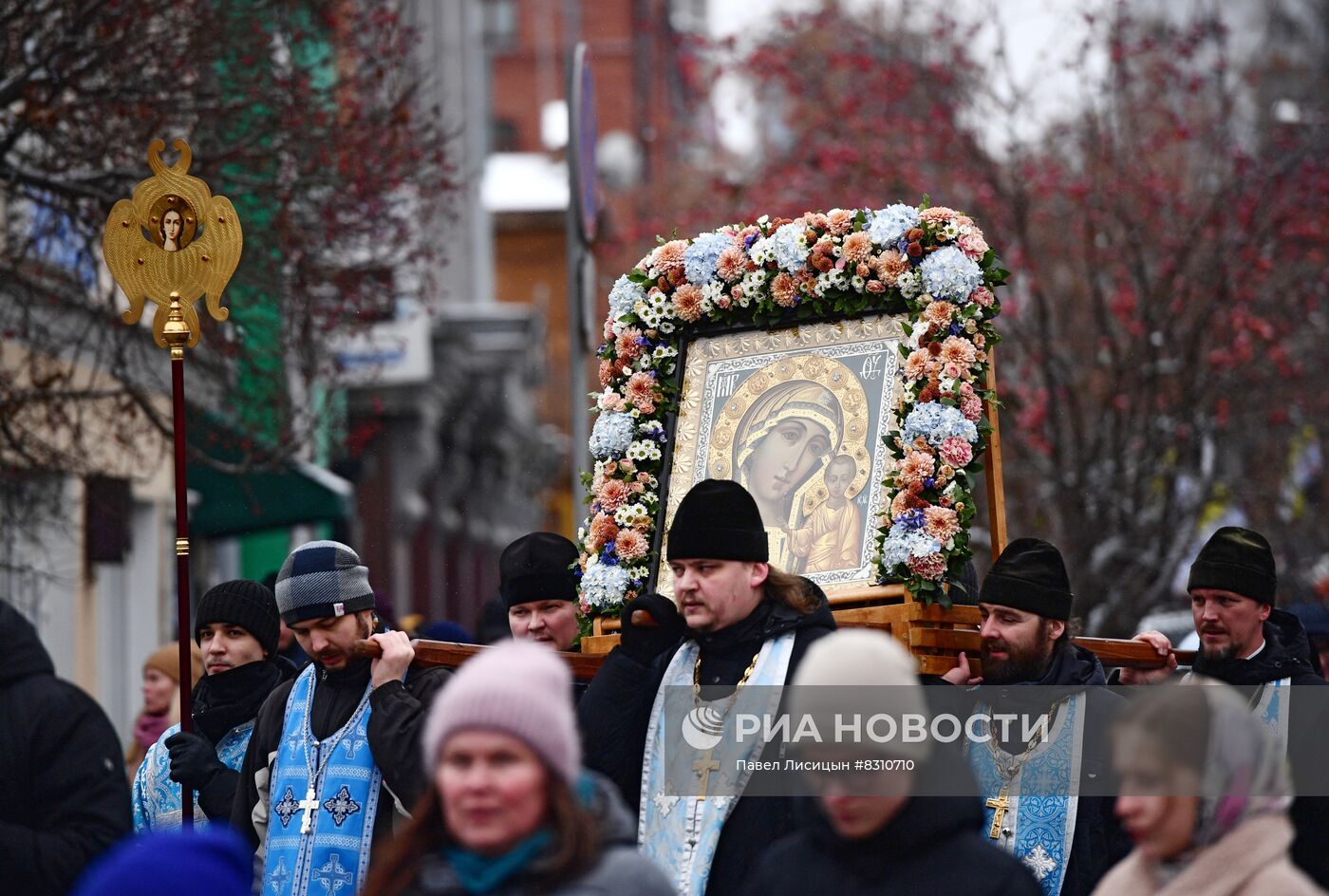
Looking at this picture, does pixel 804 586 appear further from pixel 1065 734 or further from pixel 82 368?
pixel 82 368

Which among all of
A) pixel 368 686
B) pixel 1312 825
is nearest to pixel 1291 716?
pixel 1312 825

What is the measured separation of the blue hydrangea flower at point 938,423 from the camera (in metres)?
7.75

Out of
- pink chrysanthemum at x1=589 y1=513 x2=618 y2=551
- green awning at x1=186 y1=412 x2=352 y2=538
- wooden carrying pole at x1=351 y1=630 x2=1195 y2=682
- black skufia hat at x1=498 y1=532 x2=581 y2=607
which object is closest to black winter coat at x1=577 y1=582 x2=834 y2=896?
→ wooden carrying pole at x1=351 y1=630 x2=1195 y2=682

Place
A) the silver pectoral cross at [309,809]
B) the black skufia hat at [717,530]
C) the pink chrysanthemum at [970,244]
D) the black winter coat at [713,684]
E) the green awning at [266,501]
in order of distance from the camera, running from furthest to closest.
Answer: the green awning at [266,501], the pink chrysanthemum at [970,244], the silver pectoral cross at [309,809], the black skufia hat at [717,530], the black winter coat at [713,684]

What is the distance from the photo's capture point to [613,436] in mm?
8484

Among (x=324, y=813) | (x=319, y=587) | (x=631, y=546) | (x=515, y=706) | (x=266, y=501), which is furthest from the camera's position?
(x=266, y=501)

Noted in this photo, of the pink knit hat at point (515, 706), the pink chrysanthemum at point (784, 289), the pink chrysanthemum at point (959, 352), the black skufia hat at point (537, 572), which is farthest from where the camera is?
the black skufia hat at point (537, 572)

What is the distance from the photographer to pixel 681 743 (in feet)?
22.8

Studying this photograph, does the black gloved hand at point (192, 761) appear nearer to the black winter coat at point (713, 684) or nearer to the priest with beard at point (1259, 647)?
the black winter coat at point (713, 684)

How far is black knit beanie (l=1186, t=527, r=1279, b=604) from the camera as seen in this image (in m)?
7.71

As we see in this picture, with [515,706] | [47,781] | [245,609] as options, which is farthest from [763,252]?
[515,706]

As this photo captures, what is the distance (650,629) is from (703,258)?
6.40 ft

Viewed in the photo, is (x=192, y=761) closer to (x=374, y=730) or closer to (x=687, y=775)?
(x=374, y=730)

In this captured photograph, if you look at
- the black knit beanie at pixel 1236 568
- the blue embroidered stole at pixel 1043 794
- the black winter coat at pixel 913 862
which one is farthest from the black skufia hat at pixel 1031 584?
the black winter coat at pixel 913 862
